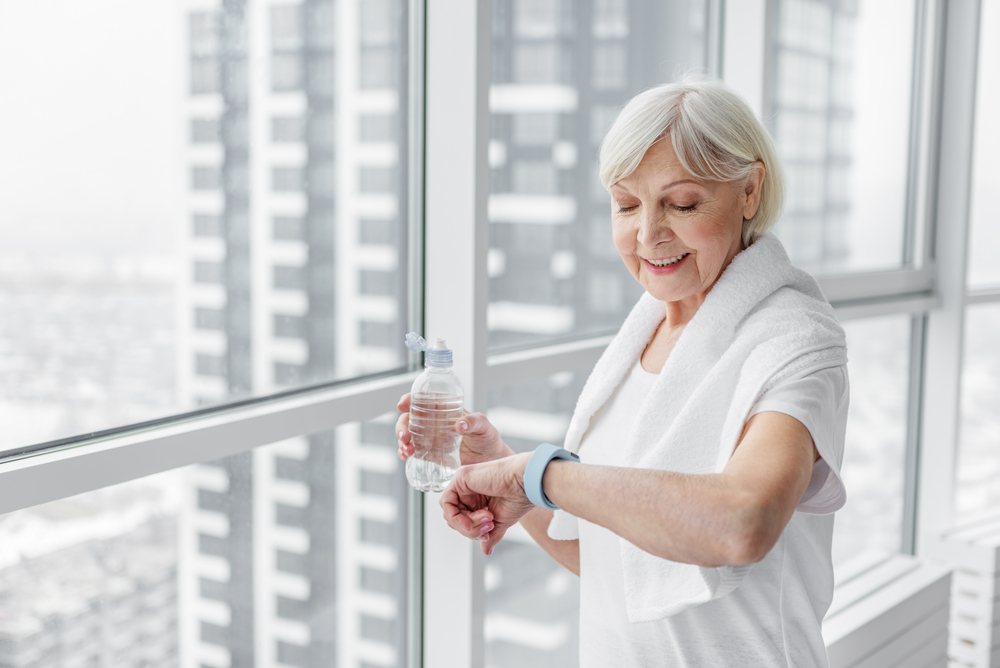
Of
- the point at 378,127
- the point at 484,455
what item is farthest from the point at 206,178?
the point at 484,455

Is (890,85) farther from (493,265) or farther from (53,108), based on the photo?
(53,108)

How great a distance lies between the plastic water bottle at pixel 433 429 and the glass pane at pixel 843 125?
1.54 metres

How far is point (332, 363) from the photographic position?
4.51ft

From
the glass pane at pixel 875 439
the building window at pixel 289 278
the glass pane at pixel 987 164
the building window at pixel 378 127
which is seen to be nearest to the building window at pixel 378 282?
the building window at pixel 289 278

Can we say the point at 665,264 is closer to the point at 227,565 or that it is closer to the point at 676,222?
the point at 676,222

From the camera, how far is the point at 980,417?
3.19 m

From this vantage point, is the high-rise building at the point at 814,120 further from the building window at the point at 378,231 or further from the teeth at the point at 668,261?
the teeth at the point at 668,261

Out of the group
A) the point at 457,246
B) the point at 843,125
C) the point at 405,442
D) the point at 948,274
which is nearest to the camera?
the point at 405,442

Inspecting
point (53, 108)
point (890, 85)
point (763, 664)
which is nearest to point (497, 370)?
point (763, 664)

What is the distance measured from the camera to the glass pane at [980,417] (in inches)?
123

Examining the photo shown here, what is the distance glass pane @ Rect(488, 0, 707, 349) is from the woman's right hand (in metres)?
0.50

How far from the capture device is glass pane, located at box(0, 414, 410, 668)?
1.00 m

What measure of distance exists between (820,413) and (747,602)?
0.31 metres

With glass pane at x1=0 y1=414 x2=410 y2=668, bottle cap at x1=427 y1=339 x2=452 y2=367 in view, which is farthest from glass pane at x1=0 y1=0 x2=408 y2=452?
bottle cap at x1=427 y1=339 x2=452 y2=367
